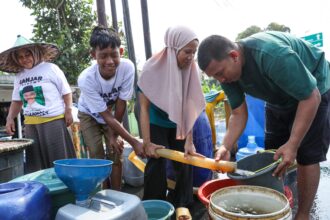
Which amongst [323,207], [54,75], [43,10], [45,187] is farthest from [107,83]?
[43,10]

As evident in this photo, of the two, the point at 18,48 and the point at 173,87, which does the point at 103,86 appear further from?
the point at 18,48

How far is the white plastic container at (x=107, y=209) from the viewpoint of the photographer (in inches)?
62.7

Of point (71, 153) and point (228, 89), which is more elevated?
point (228, 89)

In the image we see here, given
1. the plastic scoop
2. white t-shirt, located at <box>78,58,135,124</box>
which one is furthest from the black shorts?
white t-shirt, located at <box>78,58,135,124</box>

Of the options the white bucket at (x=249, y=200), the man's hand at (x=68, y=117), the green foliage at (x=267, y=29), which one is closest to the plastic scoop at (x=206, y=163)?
the white bucket at (x=249, y=200)

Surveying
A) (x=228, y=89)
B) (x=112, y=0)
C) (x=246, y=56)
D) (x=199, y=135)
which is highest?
(x=112, y=0)

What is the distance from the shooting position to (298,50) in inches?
85.2

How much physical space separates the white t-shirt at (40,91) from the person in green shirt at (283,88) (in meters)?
1.87

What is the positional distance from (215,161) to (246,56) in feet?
2.50

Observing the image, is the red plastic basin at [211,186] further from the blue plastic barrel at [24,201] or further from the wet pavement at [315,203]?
the blue plastic barrel at [24,201]

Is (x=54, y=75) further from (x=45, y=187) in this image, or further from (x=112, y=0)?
(x=112, y=0)

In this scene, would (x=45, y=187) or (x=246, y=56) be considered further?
(x=246, y=56)

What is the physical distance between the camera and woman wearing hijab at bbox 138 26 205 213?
2.41 meters

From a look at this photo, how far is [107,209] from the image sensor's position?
5.59ft
